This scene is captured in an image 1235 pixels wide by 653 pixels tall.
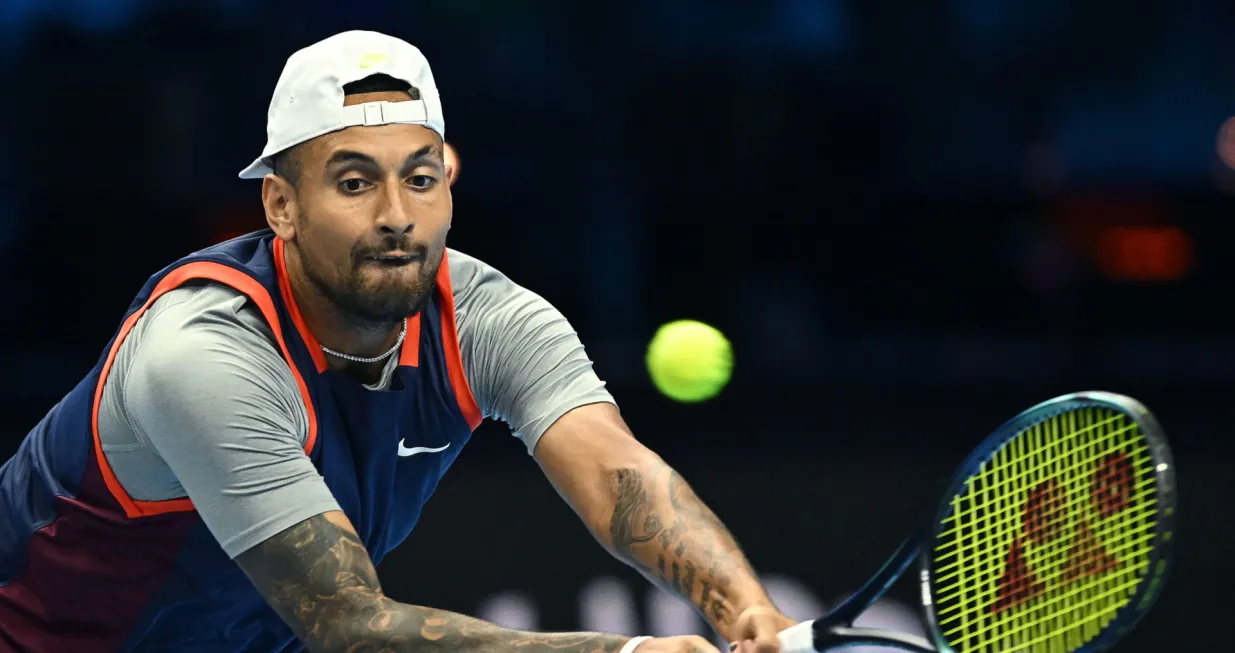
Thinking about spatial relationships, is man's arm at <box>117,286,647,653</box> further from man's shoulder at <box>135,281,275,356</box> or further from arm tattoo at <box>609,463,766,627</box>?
arm tattoo at <box>609,463,766,627</box>

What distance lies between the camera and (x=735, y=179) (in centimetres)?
750

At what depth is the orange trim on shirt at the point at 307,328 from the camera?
2.77 m

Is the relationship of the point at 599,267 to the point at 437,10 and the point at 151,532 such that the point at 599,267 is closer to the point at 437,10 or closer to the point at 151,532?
the point at 437,10

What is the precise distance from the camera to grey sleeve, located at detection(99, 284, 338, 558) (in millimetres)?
2488

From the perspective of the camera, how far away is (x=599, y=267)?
24.0 feet

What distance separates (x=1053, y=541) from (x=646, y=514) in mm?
656

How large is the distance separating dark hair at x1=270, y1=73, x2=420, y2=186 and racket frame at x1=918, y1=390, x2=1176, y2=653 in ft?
3.56

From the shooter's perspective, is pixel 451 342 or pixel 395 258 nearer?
pixel 395 258

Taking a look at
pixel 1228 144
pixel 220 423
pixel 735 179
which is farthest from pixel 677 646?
pixel 1228 144

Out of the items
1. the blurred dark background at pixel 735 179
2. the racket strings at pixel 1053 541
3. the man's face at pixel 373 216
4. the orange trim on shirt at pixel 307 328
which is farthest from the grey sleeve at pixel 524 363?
the blurred dark background at pixel 735 179

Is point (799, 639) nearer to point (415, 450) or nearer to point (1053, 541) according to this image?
point (1053, 541)

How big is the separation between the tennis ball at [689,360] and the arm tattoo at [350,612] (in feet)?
12.9

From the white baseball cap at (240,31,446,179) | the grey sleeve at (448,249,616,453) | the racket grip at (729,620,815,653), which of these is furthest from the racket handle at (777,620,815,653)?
the white baseball cap at (240,31,446,179)

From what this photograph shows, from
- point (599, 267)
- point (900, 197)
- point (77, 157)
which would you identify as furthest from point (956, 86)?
point (77, 157)
